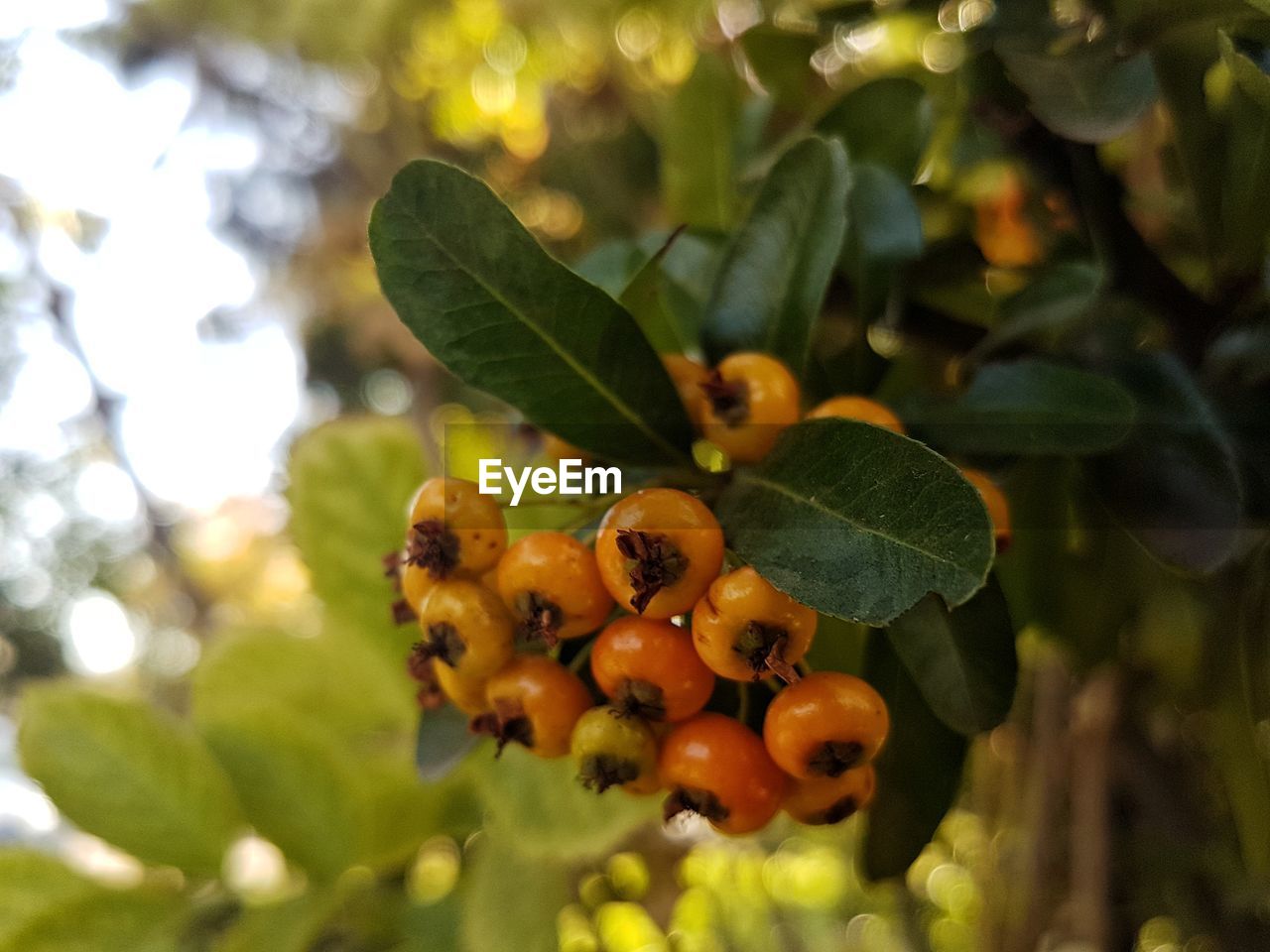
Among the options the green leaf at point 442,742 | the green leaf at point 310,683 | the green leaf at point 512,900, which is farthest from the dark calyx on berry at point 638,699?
the green leaf at point 310,683

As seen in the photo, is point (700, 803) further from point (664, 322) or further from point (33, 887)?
point (33, 887)

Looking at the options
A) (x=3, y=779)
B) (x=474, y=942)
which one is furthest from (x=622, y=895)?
(x=3, y=779)

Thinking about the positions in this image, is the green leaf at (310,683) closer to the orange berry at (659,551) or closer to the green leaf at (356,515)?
the green leaf at (356,515)

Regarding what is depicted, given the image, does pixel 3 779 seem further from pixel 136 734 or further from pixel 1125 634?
pixel 1125 634

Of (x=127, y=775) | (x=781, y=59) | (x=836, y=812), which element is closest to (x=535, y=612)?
(x=836, y=812)

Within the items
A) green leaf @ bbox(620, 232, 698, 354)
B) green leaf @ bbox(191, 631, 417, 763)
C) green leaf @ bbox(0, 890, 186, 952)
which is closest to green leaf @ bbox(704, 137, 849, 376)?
green leaf @ bbox(620, 232, 698, 354)

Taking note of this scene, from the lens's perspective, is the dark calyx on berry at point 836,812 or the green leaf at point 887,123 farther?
the green leaf at point 887,123

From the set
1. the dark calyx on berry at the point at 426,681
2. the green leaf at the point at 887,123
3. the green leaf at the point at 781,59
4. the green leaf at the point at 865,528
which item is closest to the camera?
the green leaf at the point at 865,528
